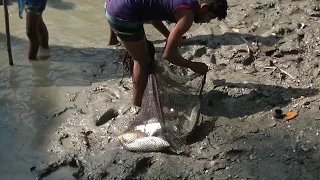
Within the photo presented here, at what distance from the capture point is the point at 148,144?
4219 millimetres

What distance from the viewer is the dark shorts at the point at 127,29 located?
430 cm

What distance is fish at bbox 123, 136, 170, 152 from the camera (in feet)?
13.8

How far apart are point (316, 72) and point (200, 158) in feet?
5.52

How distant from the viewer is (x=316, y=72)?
5.03 meters

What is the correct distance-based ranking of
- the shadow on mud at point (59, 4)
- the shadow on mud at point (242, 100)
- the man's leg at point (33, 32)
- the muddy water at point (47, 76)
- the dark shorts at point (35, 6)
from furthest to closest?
the shadow on mud at point (59, 4)
the man's leg at point (33, 32)
the dark shorts at point (35, 6)
the muddy water at point (47, 76)
the shadow on mud at point (242, 100)

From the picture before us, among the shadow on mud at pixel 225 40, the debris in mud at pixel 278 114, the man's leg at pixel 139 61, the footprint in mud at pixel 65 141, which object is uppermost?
the man's leg at pixel 139 61

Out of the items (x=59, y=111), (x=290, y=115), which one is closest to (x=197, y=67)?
(x=290, y=115)

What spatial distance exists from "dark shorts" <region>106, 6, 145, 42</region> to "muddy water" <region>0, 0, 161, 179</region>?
4.04ft

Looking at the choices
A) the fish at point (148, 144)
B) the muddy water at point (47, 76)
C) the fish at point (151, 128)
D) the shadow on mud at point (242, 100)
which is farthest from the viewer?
the muddy water at point (47, 76)

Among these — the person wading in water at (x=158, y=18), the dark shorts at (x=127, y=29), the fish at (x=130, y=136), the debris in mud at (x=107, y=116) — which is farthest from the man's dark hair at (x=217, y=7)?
the debris in mud at (x=107, y=116)

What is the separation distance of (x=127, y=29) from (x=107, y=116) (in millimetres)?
979

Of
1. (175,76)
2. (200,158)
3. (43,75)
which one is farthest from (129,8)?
(43,75)

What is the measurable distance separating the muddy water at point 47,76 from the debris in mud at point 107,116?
47cm

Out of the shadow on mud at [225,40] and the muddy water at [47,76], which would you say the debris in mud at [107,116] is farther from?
the shadow on mud at [225,40]
